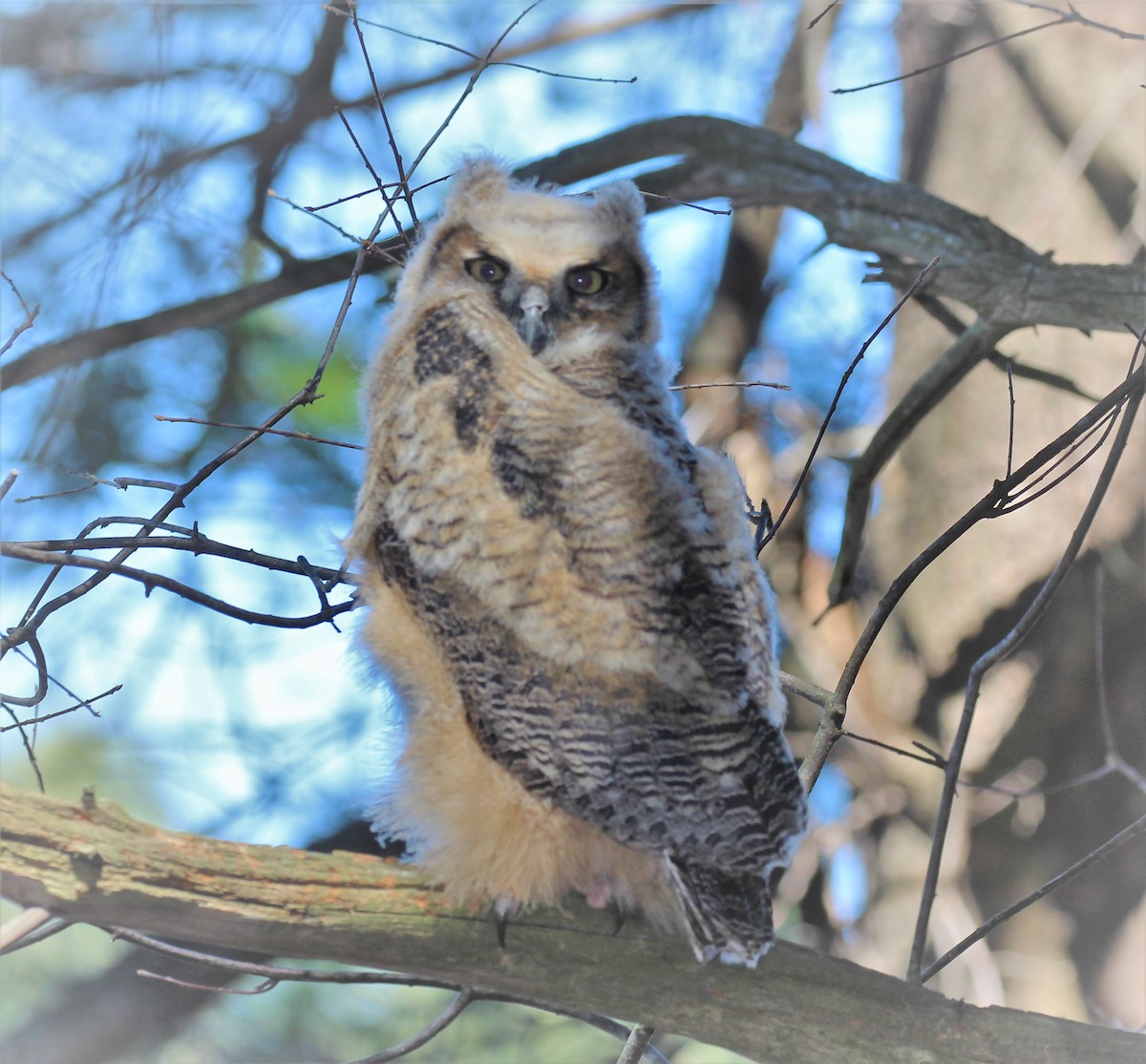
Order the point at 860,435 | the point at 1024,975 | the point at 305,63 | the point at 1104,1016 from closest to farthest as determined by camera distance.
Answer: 1. the point at 1104,1016
2. the point at 305,63
3. the point at 1024,975
4. the point at 860,435

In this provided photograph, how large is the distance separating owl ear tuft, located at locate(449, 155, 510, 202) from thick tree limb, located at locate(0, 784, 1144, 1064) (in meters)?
0.84

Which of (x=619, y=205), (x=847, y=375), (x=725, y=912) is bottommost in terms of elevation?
(x=725, y=912)

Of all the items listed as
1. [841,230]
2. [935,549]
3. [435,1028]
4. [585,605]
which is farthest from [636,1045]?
[841,230]

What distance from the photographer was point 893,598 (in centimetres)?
111

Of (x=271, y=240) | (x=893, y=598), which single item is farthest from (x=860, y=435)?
(x=893, y=598)

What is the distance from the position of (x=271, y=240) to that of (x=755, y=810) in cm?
181

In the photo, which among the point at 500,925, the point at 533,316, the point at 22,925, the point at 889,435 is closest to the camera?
the point at 22,925

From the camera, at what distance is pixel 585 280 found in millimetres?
1260

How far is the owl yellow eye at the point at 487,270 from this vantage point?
1.23 meters

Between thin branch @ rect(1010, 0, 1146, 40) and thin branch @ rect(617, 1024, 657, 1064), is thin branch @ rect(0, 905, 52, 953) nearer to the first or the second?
thin branch @ rect(617, 1024, 657, 1064)

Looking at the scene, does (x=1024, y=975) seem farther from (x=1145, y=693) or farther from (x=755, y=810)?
(x=755, y=810)

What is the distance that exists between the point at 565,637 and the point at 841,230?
1337mm

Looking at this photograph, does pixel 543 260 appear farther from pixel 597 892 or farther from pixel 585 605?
pixel 597 892

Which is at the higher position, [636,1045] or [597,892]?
[597,892]
